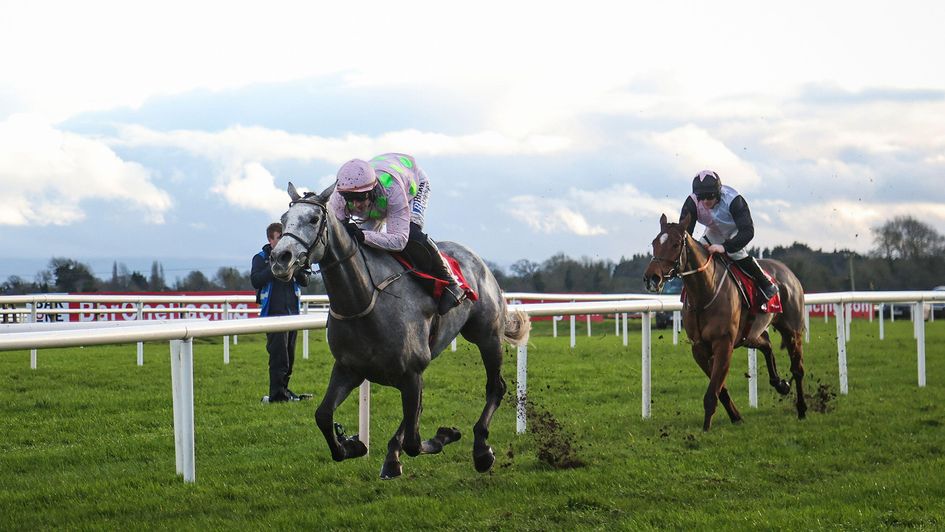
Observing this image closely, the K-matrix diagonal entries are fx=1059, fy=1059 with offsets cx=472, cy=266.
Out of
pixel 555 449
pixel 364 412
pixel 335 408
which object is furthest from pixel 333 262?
pixel 555 449

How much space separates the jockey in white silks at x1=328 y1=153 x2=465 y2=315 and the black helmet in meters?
3.46

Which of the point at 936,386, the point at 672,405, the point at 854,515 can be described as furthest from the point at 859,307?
the point at 854,515

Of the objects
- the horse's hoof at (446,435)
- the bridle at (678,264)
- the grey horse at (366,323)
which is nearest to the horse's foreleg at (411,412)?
the grey horse at (366,323)

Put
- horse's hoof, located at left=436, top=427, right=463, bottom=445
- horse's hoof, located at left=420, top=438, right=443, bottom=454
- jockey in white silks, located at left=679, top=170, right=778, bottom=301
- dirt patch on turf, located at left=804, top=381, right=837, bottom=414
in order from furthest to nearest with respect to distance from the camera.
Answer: dirt patch on turf, located at left=804, top=381, right=837, bottom=414 < jockey in white silks, located at left=679, top=170, right=778, bottom=301 < horse's hoof, located at left=436, top=427, right=463, bottom=445 < horse's hoof, located at left=420, top=438, right=443, bottom=454

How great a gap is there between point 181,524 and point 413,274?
5.22 feet

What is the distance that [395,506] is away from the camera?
17.0ft

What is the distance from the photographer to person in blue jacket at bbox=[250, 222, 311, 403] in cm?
898

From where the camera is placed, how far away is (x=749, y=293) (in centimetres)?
847

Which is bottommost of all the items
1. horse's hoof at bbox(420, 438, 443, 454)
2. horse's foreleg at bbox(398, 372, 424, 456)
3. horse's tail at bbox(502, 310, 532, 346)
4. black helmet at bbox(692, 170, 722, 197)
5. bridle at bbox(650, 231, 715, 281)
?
horse's hoof at bbox(420, 438, 443, 454)

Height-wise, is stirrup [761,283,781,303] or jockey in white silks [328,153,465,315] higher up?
jockey in white silks [328,153,465,315]

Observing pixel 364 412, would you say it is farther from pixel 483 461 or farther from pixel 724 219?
pixel 724 219

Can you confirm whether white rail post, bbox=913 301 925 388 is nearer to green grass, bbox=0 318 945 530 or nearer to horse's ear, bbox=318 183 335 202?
green grass, bbox=0 318 945 530

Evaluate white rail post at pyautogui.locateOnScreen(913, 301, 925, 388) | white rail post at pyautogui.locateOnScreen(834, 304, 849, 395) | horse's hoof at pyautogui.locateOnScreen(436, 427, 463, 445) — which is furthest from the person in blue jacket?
white rail post at pyautogui.locateOnScreen(913, 301, 925, 388)

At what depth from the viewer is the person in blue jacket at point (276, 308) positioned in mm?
8984
